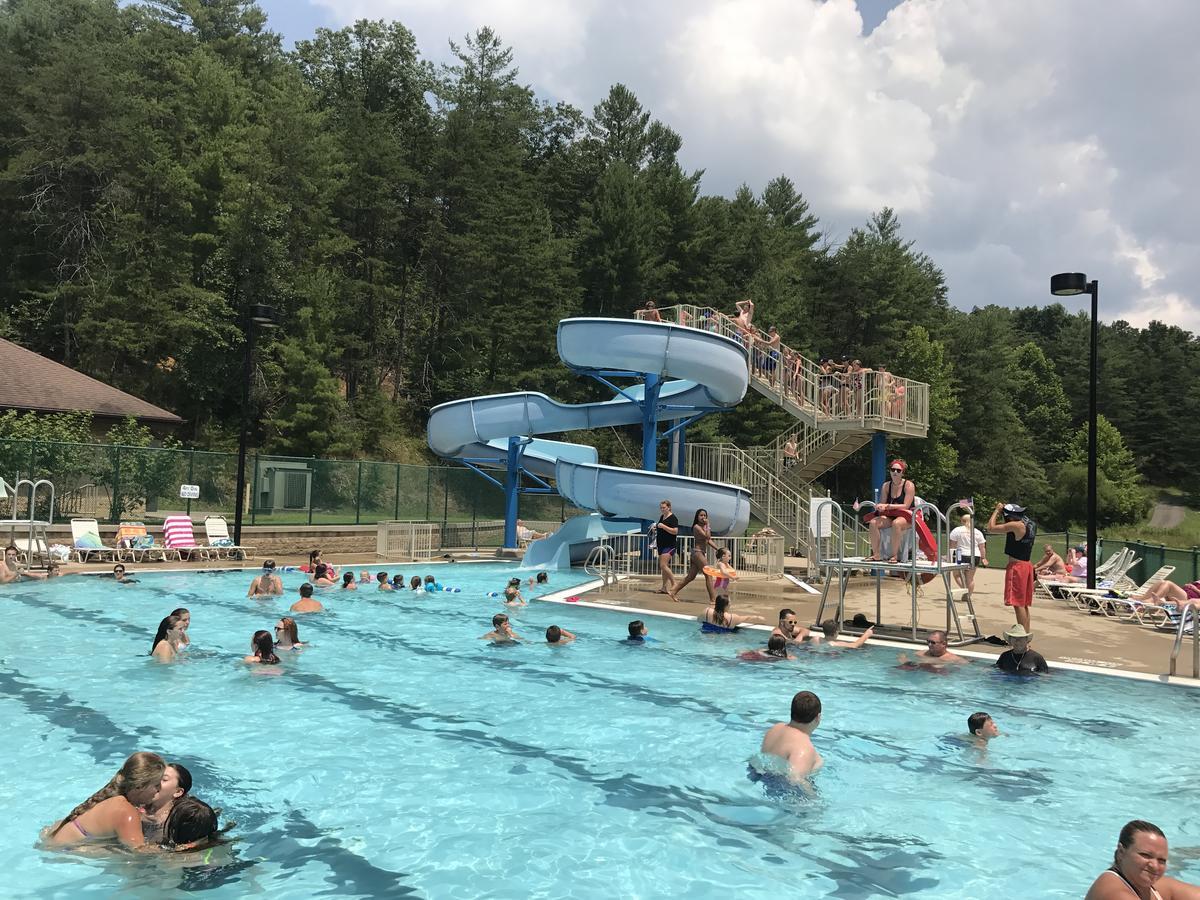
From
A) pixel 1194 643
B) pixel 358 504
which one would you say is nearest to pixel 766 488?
pixel 1194 643

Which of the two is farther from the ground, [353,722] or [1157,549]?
[1157,549]

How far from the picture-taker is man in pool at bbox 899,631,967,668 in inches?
410

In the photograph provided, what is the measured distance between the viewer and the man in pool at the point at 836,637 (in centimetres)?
1148

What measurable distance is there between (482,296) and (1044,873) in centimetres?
4266

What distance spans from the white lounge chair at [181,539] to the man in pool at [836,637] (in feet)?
48.1

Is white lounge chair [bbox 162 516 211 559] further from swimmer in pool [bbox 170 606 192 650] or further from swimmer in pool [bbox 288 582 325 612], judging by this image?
swimmer in pool [bbox 170 606 192 650]

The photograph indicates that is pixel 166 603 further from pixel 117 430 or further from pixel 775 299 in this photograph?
pixel 775 299

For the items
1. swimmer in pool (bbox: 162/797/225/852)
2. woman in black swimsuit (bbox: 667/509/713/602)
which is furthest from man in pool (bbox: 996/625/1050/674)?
swimmer in pool (bbox: 162/797/225/852)

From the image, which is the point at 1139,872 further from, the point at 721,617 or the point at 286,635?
the point at 286,635

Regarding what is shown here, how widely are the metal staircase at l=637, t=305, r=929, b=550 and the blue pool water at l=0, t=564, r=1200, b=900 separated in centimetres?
962

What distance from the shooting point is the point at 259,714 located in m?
8.54

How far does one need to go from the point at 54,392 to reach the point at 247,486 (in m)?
6.70

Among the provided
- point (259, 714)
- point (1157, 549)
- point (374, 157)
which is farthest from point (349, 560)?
point (374, 157)

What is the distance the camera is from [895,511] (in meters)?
11.2
